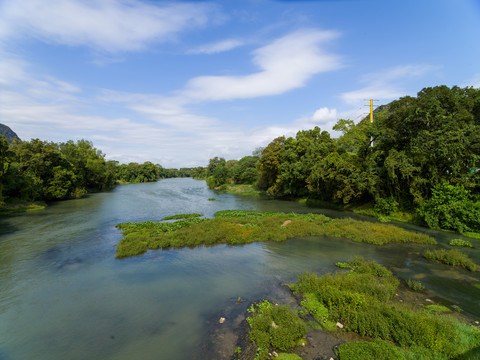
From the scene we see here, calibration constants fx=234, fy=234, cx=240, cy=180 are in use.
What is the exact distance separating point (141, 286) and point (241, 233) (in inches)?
446

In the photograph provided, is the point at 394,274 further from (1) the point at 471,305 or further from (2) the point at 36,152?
(2) the point at 36,152

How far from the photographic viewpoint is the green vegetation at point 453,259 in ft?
48.4

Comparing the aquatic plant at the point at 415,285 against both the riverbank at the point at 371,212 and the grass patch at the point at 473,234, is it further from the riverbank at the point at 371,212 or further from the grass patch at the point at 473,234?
the riverbank at the point at 371,212

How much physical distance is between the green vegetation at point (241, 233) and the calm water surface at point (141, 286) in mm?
1192

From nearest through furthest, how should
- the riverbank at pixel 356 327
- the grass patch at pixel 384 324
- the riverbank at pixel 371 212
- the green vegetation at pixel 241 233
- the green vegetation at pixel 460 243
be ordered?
the grass patch at pixel 384 324, the riverbank at pixel 356 327, the green vegetation at pixel 460 243, the green vegetation at pixel 241 233, the riverbank at pixel 371 212

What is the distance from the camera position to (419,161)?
26422 millimetres

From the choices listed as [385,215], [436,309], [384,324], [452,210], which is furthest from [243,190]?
[384,324]

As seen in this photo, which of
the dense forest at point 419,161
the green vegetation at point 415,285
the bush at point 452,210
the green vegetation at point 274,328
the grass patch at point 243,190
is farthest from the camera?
the grass patch at point 243,190

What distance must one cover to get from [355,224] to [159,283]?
809 inches

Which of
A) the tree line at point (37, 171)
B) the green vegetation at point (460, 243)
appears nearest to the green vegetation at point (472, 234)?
the green vegetation at point (460, 243)

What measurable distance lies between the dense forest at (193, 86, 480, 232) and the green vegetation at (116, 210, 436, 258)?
6308 mm

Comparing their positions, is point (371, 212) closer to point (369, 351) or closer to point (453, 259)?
point (453, 259)

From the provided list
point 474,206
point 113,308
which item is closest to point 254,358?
point 113,308

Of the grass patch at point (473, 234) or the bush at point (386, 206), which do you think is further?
the bush at point (386, 206)
